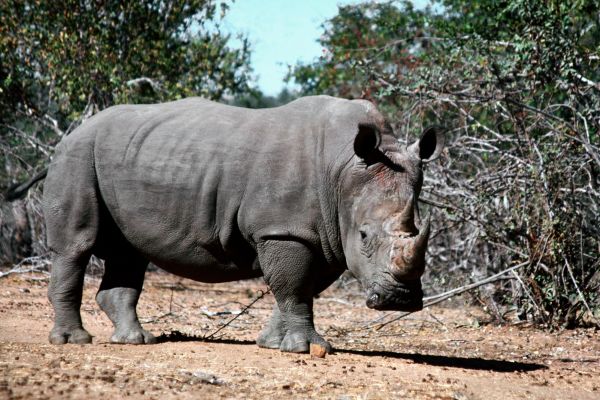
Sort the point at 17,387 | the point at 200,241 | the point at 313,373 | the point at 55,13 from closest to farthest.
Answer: the point at 17,387
the point at 313,373
the point at 200,241
the point at 55,13

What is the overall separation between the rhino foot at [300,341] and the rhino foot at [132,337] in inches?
45.3

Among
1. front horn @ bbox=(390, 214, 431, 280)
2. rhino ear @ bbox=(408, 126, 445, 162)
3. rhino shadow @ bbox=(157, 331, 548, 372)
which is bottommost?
rhino shadow @ bbox=(157, 331, 548, 372)

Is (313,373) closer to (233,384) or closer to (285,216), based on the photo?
(233,384)

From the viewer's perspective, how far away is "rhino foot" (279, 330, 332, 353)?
23.3ft

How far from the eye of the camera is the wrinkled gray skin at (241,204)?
692cm

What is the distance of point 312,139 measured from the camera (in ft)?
23.9

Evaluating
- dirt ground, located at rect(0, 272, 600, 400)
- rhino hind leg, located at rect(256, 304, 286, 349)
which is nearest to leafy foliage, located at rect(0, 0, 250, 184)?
dirt ground, located at rect(0, 272, 600, 400)

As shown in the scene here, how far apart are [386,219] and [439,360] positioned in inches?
58.4

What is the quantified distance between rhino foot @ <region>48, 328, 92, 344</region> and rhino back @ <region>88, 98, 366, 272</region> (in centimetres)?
82

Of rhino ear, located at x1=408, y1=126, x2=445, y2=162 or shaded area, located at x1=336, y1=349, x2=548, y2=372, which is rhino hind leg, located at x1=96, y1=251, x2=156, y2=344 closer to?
shaded area, located at x1=336, y1=349, x2=548, y2=372

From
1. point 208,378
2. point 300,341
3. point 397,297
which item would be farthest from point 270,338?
point 208,378

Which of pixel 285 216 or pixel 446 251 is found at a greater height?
pixel 285 216

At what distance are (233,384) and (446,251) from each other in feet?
21.7

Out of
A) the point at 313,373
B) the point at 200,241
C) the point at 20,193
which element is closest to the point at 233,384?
the point at 313,373
